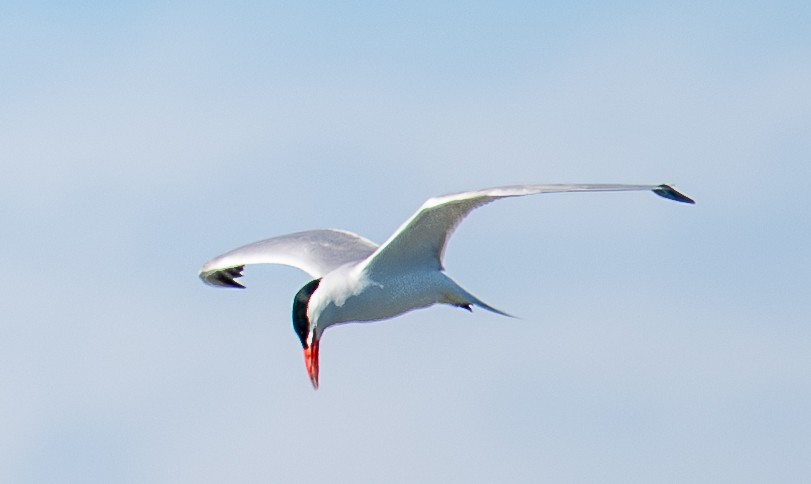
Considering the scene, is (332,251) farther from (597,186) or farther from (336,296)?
(597,186)

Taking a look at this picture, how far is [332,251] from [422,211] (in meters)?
2.35

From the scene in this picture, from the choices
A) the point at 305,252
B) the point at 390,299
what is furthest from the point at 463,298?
the point at 305,252

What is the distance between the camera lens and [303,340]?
12578 millimetres

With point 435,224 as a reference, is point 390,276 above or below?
below

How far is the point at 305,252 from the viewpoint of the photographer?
43.7 feet

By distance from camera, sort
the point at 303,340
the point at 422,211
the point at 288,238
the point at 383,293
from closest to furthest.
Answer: the point at 422,211 < the point at 383,293 < the point at 303,340 < the point at 288,238

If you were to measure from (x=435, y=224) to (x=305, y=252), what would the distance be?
2.14 metres

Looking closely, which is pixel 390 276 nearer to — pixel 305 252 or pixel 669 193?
pixel 305 252

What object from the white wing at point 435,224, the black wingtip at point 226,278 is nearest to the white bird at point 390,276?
the white wing at point 435,224

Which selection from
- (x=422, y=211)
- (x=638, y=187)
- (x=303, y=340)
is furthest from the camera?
(x=303, y=340)

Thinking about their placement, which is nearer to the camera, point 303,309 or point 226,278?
point 303,309

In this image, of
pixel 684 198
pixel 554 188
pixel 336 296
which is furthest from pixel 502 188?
pixel 336 296

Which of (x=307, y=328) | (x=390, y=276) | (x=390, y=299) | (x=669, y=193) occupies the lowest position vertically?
(x=307, y=328)

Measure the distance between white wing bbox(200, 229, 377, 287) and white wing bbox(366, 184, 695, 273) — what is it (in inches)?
39.5
